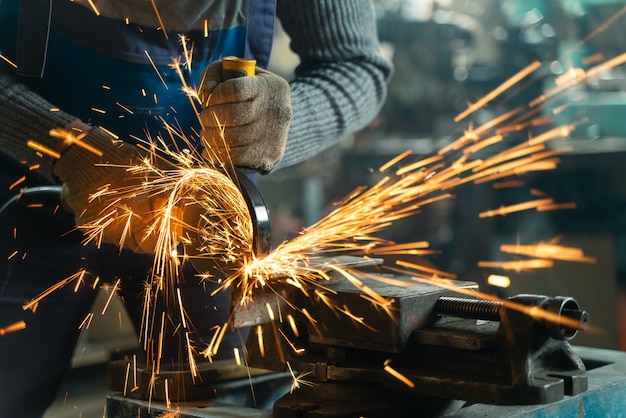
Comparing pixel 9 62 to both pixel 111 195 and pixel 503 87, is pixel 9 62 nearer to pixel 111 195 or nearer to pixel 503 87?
pixel 111 195

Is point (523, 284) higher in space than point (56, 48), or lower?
lower

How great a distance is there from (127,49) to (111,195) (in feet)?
1.30

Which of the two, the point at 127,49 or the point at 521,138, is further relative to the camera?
the point at 521,138

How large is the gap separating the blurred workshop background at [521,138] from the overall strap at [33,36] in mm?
1684

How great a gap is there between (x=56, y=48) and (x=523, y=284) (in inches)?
96.4

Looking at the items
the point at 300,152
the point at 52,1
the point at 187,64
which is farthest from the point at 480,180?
the point at 52,1

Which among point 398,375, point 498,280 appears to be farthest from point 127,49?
point 498,280

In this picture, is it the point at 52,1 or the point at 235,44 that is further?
the point at 235,44

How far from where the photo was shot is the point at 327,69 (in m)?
1.92

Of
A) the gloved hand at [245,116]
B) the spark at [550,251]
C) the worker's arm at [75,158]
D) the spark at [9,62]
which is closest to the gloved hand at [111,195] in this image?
the worker's arm at [75,158]

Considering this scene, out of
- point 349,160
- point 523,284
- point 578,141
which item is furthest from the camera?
point 349,160

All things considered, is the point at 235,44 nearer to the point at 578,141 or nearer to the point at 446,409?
the point at 446,409

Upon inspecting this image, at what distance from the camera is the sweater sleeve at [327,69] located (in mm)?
1826

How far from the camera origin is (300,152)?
1841 millimetres
